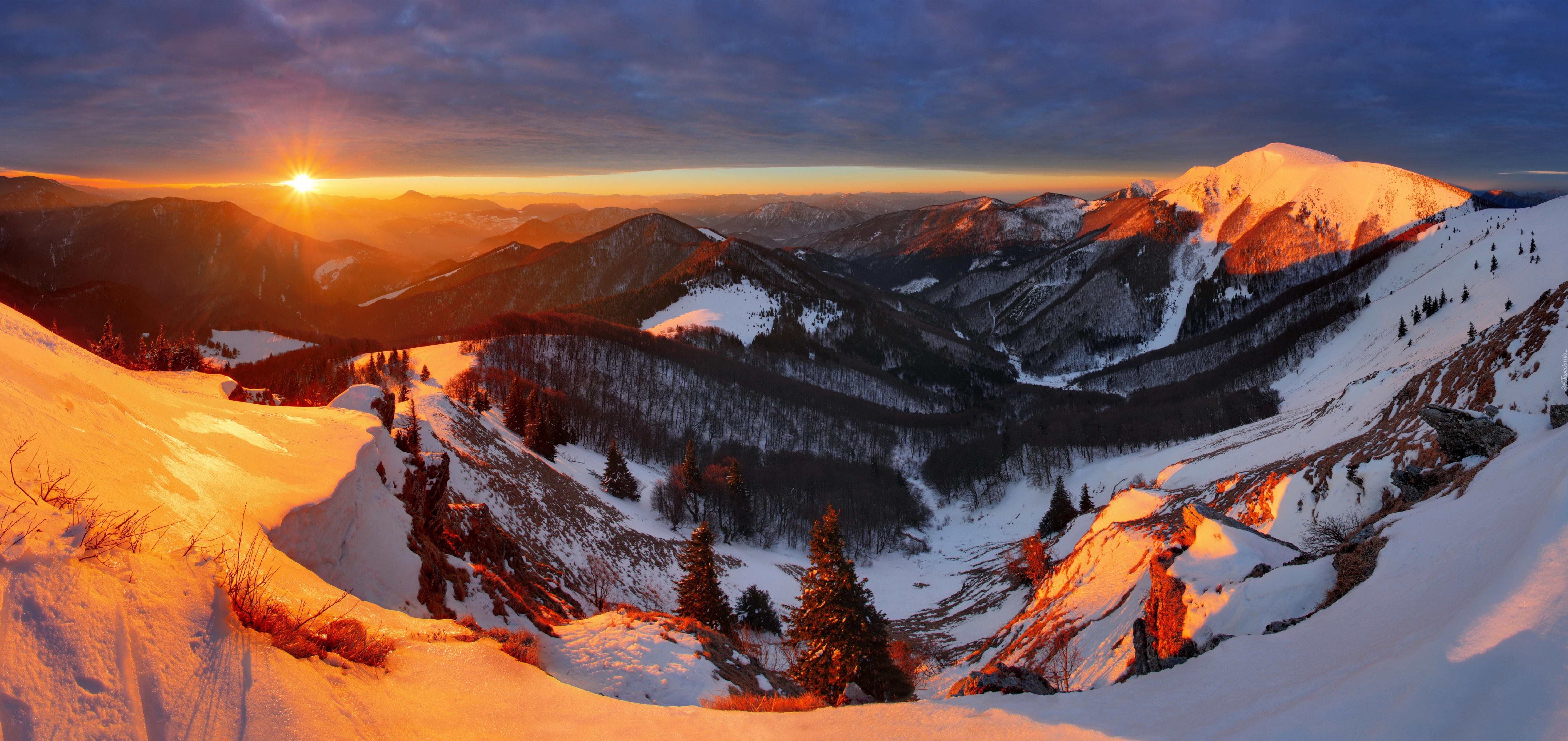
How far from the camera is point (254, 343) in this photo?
188 metres

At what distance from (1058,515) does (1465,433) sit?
53509 millimetres

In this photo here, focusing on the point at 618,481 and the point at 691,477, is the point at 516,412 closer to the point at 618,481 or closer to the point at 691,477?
the point at 618,481

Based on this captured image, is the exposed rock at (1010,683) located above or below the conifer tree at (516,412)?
above

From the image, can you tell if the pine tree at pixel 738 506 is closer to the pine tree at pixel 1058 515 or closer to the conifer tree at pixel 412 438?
the pine tree at pixel 1058 515

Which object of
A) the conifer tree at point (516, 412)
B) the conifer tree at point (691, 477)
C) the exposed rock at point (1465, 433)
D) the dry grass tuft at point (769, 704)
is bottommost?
the conifer tree at point (691, 477)

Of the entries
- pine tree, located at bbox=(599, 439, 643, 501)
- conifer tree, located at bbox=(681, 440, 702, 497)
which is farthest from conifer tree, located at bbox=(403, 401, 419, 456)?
conifer tree, located at bbox=(681, 440, 702, 497)

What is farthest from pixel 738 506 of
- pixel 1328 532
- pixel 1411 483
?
pixel 1411 483

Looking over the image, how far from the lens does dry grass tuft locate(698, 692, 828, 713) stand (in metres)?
10.8

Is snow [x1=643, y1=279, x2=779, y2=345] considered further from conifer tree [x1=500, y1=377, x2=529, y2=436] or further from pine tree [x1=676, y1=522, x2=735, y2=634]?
pine tree [x1=676, y1=522, x2=735, y2=634]

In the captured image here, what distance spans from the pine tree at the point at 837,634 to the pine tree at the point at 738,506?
141 feet

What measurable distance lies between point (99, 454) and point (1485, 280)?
18302 cm

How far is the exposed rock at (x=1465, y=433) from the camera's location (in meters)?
15.8

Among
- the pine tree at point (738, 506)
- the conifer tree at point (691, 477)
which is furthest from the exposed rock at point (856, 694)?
the pine tree at point (738, 506)

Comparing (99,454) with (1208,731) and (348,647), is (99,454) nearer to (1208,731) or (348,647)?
(348,647)
